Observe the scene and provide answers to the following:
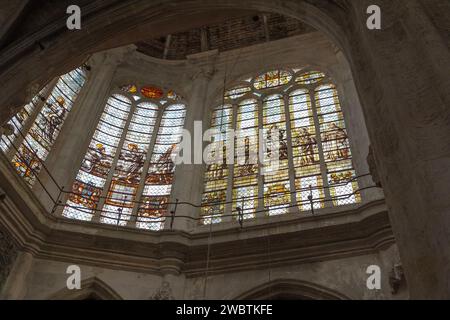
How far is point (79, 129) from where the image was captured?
1067 cm

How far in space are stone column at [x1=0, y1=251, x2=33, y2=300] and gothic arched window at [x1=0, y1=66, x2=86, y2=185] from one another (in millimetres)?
1636

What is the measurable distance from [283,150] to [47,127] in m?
5.24

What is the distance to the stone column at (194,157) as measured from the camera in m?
9.30

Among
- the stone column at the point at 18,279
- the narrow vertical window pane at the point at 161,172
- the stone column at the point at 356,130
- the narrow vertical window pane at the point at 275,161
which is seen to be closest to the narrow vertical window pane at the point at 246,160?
the narrow vertical window pane at the point at 275,161

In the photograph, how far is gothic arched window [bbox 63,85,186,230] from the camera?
31.6ft

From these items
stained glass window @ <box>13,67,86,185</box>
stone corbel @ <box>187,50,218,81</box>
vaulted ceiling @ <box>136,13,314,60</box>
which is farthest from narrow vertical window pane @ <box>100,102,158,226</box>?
vaulted ceiling @ <box>136,13,314,60</box>

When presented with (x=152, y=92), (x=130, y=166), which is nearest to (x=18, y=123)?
(x=130, y=166)

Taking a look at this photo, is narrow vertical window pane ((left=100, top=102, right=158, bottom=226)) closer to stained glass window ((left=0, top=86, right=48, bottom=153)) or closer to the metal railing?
the metal railing

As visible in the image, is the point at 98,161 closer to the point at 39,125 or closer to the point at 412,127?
the point at 39,125

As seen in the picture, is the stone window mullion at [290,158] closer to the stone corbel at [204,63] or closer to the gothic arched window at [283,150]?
the gothic arched window at [283,150]

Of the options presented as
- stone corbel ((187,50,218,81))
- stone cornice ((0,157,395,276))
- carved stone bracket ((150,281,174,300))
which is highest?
stone corbel ((187,50,218,81))

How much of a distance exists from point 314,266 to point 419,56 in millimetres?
5397

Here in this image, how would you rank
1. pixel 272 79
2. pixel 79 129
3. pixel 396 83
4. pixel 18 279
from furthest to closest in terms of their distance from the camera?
pixel 272 79
pixel 79 129
pixel 18 279
pixel 396 83

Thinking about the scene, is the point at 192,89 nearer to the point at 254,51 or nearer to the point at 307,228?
the point at 254,51
